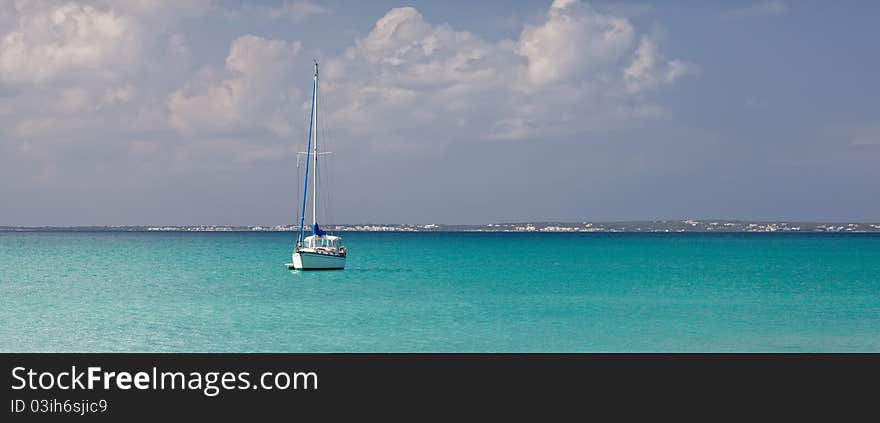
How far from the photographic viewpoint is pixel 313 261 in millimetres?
45750

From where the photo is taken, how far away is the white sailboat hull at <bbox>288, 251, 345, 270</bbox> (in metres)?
45.3

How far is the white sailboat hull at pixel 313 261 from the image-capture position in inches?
1784

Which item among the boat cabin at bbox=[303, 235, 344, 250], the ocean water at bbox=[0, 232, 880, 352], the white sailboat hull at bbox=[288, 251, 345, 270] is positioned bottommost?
the ocean water at bbox=[0, 232, 880, 352]

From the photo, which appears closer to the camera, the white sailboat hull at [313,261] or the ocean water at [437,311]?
the ocean water at [437,311]
